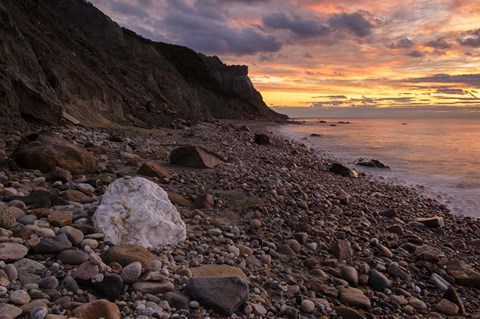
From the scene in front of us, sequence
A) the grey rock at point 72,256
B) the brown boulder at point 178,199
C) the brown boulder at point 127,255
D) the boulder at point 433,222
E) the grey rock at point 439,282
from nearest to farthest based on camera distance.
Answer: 1. the grey rock at point 72,256
2. the brown boulder at point 127,255
3. the grey rock at point 439,282
4. the brown boulder at point 178,199
5. the boulder at point 433,222

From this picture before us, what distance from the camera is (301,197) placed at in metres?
6.91

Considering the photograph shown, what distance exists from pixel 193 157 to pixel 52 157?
2921 millimetres

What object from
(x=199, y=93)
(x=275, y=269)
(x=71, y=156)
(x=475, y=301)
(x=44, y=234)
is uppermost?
(x=199, y=93)

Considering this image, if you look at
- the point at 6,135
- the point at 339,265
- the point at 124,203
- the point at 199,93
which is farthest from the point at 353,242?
the point at 199,93

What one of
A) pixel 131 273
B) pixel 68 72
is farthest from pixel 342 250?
pixel 68 72

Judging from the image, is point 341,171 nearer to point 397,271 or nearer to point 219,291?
point 397,271

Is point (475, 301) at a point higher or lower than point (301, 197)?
lower

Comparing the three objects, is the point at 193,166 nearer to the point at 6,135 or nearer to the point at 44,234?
the point at 6,135

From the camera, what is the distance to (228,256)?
414cm

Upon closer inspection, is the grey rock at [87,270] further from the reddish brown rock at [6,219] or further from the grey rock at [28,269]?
the reddish brown rock at [6,219]

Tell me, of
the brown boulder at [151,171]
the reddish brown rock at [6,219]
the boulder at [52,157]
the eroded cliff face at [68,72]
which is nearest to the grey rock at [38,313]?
the reddish brown rock at [6,219]

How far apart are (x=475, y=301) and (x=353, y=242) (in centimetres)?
148

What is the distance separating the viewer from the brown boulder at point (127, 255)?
337cm

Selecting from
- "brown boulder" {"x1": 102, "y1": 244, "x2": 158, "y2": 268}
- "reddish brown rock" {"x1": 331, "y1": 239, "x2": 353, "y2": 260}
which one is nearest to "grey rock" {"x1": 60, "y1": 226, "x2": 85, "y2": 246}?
"brown boulder" {"x1": 102, "y1": 244, "x2": 158, "y2": 268}
